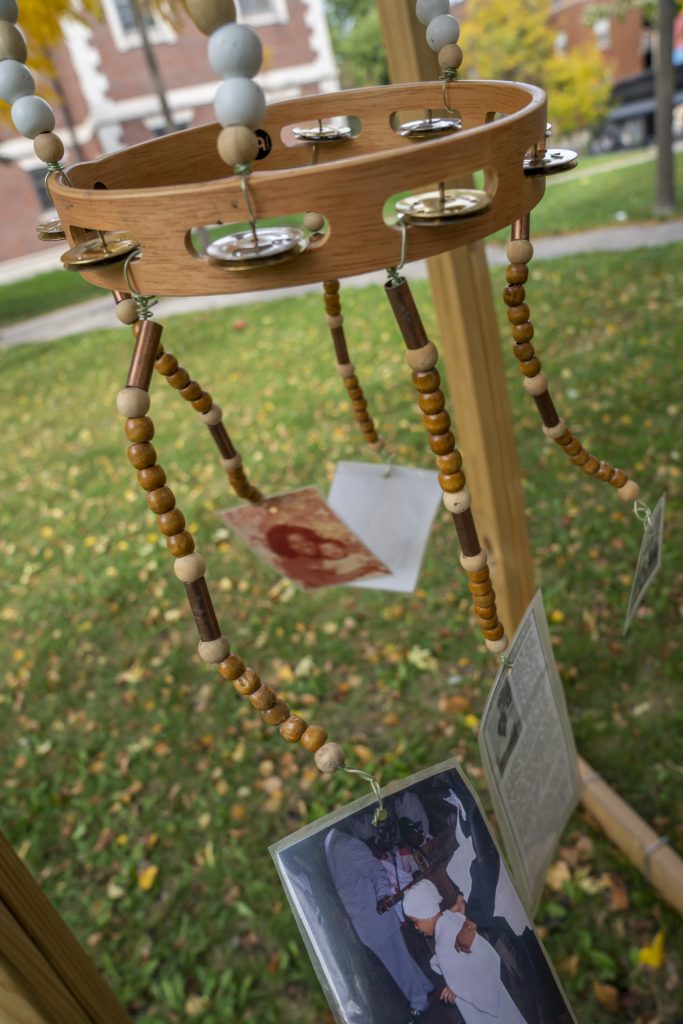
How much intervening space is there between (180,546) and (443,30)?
0.54 meters

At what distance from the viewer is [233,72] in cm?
41

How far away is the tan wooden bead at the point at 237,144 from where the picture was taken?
16.6 inches

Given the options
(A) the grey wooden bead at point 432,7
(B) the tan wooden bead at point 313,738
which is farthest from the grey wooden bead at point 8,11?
(B) the tan wooden bead at point 313,738

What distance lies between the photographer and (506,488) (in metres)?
1.40

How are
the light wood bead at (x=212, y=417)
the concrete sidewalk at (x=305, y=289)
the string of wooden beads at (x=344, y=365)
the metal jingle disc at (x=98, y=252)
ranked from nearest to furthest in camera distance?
the metal jingle disc at (x=98, y=252) < the light wood bead at (x=212, y=417) < the string of wooden beads at (x=344, y=365) < the concrete sidewalk at (x=305, y=289)

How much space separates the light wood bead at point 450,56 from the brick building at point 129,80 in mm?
10843


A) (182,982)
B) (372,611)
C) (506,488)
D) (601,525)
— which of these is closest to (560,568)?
(601,525)

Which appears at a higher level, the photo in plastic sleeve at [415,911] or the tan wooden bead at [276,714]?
the tan wooden bead at [276,714]

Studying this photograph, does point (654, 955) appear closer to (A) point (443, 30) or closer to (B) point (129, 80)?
(A) point (443, 30)

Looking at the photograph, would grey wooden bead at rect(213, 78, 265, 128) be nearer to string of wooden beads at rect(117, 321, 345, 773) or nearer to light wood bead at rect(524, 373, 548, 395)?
string of wooden beads at rect(117, 321, 345, 773)

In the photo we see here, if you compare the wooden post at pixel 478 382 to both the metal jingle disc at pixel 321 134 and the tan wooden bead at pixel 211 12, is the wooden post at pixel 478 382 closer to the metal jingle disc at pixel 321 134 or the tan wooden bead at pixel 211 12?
the metal jingle disc at pixel 321 134

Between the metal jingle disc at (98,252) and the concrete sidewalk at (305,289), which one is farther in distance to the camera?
the concrete sidewalk at (305,289)

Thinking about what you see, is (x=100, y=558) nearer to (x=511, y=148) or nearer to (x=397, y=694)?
(x=397, y=694)

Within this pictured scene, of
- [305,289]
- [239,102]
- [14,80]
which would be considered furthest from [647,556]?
[305,289]
